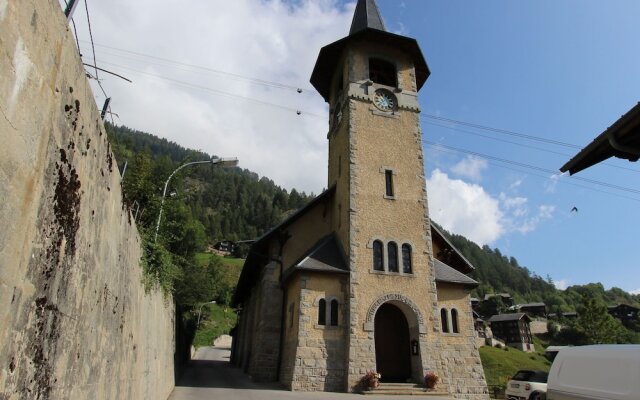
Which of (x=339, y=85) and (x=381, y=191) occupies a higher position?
(x=339, y=85)

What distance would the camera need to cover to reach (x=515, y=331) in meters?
75.8

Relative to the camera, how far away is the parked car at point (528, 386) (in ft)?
46.5

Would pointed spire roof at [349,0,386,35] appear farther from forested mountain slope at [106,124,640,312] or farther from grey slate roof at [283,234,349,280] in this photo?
forested mountain slope at [106,124,640,312]

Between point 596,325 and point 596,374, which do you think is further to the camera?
point 596,325

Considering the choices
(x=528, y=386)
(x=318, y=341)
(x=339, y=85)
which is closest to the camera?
(x=528, y=386)

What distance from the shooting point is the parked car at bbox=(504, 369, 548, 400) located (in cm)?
1416

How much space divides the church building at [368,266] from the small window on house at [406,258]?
5cm

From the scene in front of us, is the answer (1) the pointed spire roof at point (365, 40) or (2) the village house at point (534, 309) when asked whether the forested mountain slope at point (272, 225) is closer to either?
(2) the village house at point (534, 309)

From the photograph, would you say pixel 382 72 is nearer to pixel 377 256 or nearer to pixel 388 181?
pixel 388 181

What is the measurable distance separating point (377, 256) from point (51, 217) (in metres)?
16.4

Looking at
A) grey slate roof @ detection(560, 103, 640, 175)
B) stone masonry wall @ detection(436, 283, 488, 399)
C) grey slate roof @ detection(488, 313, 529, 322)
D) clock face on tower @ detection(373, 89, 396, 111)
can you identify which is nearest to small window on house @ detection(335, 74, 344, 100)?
clock face on tower @ detection(373, 89, 396, 111)

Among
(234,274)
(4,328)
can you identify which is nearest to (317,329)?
(4,328)

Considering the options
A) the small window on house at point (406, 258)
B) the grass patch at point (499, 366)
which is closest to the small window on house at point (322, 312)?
the small window on house at point (406, 258)

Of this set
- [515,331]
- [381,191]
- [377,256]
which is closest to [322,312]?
[377,256]
